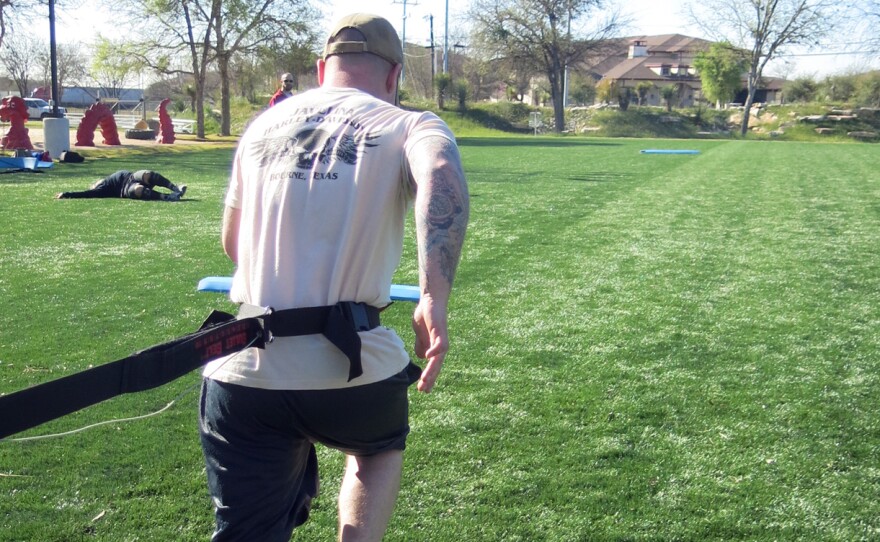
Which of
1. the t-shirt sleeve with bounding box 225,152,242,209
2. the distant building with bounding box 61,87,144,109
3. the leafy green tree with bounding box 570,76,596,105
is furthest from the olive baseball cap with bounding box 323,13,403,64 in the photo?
the distant building with bounding box 61,87,144,109

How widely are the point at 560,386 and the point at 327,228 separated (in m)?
2.91

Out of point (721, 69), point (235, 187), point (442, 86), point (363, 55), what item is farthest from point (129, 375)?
point (721, 69)

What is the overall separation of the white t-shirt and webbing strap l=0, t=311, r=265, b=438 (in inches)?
4.1

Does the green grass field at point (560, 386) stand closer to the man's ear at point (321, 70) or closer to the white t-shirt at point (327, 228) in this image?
the white t-shirt at point (327, 228)

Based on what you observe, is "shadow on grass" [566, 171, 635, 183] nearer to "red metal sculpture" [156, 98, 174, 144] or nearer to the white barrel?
the white barrel

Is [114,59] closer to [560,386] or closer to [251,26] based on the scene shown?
[251,26]

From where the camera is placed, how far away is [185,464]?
3.58 metres

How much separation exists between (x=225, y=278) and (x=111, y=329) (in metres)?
1.30

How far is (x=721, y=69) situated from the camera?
5897 cm

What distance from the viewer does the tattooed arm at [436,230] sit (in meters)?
1.90

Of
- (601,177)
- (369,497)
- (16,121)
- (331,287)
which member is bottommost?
(369,497)

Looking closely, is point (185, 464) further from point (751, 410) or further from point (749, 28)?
point (749, 28)

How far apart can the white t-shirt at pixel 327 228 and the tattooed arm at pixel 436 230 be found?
114 millimetres

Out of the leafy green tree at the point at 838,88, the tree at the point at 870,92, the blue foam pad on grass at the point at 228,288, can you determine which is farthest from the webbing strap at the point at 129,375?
the leafy green tree at the point at 838,88
